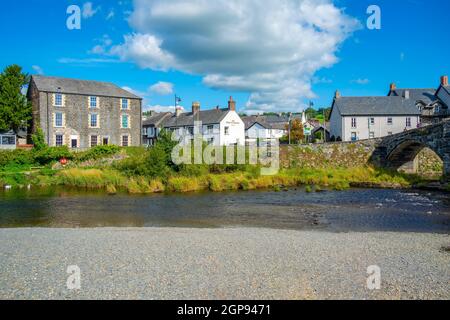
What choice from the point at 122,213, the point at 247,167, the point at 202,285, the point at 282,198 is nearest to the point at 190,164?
the point at 247,167

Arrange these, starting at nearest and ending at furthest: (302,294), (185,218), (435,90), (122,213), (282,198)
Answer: (302,294) → (185,218) → (122,213) → (282,198) → (435,90)

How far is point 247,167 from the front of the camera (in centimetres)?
3722

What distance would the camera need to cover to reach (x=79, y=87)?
51.8m

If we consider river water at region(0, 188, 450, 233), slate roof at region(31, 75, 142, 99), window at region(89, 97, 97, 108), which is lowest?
river water at region(0, 188, 450, 233)

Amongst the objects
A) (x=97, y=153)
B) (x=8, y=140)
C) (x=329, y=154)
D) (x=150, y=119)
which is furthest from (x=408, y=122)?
(x=8, y=140)

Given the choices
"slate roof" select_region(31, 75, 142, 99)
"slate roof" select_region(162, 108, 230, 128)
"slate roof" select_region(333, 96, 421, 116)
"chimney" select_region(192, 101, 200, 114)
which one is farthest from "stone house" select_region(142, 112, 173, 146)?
"slate roof" select_region(333, 96, 421, 116)

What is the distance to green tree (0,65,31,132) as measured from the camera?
46250 millimetres

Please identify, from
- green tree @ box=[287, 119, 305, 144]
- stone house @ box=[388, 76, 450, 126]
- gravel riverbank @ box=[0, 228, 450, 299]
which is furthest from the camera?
green tree @ box=[287, 119, 305, 144]

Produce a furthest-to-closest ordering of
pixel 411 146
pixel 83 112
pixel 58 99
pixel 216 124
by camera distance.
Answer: pixel 216 124
pixel 83 112
pixel 58 99
pixel 411 146

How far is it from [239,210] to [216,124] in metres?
39.4

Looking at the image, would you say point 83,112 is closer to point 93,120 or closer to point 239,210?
point 93,120

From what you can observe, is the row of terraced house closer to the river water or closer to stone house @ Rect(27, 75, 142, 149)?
stone house @ Rect(27, 75, 142, 149)
